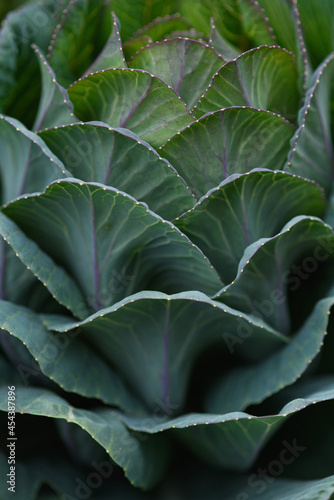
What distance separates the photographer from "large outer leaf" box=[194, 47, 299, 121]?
0.78 metres

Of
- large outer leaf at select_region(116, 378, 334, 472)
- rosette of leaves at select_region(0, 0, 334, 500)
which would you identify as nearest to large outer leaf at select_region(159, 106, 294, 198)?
rosette of leaves at select_region(0, 0, 334, 500)

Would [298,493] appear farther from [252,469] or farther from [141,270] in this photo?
[141,270]

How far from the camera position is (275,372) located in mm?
816

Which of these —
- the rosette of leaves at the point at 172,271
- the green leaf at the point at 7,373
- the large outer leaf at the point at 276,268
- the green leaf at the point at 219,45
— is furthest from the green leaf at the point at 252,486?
the green leaf at the point at 219,45

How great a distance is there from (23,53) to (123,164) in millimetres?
441

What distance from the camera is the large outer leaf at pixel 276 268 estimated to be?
2.59ft

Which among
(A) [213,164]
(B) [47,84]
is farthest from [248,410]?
(B) [47,84]

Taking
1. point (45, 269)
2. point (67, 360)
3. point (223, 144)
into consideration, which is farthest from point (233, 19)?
point (67, 360)

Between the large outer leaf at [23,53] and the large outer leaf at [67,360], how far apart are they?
1.50 ft

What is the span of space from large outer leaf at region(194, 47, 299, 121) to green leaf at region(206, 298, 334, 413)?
0.35m

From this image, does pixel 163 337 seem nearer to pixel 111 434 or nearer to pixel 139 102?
pixel 111 434

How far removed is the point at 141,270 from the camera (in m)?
0.82

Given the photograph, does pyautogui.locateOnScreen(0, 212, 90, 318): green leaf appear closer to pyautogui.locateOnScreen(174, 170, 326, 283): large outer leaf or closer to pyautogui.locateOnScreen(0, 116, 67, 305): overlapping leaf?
pyautogui.locateOnScreen(0, 116, 67, 305): overlapping leaf

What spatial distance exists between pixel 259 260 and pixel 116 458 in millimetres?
356
